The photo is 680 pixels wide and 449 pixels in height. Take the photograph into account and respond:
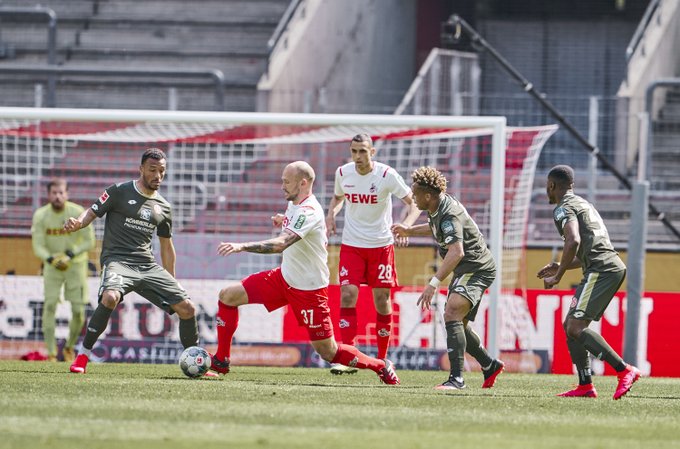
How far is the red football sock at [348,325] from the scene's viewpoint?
13000 millimetres

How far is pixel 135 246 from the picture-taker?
1204cm

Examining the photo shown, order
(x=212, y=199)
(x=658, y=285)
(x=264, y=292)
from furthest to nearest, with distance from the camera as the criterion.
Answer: (x=658, y=285), (x=212, y=199), (x=264, y=292)

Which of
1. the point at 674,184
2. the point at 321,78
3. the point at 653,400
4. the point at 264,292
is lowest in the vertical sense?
the point at 653,400

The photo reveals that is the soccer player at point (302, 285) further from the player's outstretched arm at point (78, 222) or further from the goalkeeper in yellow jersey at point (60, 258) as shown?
the goalkeeper in yellow jersey at point (60, 258)

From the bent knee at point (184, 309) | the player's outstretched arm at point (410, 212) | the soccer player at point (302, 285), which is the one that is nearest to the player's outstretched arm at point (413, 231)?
the player's outstretched arm at point (410, 212)

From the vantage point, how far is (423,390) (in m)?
11.0

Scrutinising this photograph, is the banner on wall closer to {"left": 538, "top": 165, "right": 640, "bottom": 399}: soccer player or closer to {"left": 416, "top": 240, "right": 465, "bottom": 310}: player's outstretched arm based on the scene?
{"left": 416, "top": 240, "right": 465, "bottom": 310}: player's outstretched arm

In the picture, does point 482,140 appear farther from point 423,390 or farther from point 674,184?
point 423,390

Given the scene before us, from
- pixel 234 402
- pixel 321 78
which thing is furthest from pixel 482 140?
pixel 234 402

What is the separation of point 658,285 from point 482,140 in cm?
302

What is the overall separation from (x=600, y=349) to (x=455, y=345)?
1206 millimetres

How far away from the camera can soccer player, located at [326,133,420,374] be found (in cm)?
1307

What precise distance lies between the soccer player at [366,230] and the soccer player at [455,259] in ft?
5.77

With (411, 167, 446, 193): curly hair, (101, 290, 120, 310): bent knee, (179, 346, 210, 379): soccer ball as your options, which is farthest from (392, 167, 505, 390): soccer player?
(101, 290, 120, 310): bent knee
